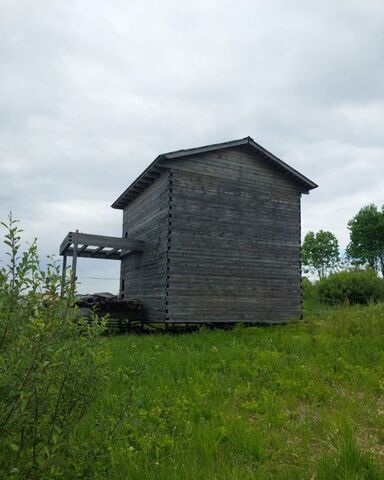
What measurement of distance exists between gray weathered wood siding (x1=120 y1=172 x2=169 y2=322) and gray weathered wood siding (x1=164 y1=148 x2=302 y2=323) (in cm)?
57

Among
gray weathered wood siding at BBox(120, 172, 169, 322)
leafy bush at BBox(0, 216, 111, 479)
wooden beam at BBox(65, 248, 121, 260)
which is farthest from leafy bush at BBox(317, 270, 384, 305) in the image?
leafy bush at BBox(0, 216, 111, 479)

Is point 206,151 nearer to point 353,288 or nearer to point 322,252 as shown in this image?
point 353,288

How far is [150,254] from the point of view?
18.7 m

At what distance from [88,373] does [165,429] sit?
10.9ft

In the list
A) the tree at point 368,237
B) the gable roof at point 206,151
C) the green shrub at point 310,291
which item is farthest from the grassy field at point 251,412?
the tree at point 368,237

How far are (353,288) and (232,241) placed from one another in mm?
17314

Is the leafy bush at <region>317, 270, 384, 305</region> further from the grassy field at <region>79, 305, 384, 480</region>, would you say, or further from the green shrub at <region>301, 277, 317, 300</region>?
the grassy field at <region>79, 305, 384, 480</region>

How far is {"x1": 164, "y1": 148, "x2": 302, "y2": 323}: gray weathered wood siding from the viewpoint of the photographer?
16.9 metres

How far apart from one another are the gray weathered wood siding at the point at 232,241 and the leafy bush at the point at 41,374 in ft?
42.9

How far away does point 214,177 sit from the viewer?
59.7 ft

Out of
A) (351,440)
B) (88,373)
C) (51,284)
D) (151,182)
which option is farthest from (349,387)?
(151,182)

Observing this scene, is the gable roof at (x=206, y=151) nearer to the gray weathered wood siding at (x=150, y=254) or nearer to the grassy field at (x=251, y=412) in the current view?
the gray weathered wood siding at (x=150, y=254)

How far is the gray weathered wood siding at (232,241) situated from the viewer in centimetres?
1692

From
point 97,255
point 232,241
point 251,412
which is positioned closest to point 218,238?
point 232,241
